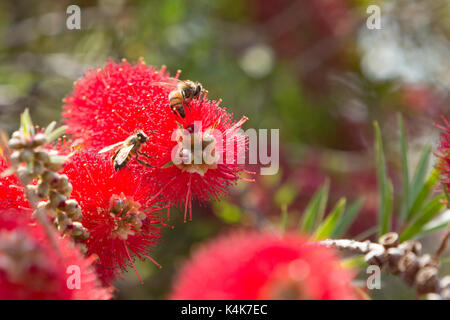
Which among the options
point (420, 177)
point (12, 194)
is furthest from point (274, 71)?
point (12, 194)

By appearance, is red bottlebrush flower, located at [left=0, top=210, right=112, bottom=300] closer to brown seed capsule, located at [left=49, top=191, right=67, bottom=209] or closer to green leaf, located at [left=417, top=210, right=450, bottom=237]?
brown seed capsule, located at [left=49, top=191, right=67, bottom=209]

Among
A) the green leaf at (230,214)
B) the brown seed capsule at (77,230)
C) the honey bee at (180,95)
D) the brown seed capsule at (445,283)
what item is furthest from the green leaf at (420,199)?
the brown seed capsule at (77,230)

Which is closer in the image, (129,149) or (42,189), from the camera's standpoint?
(42,189)

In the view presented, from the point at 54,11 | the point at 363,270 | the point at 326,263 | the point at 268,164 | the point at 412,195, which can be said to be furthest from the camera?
the point at 54,11

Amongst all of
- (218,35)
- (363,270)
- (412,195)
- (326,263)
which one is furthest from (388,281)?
(218,35)

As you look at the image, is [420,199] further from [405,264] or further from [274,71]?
[274,71]
